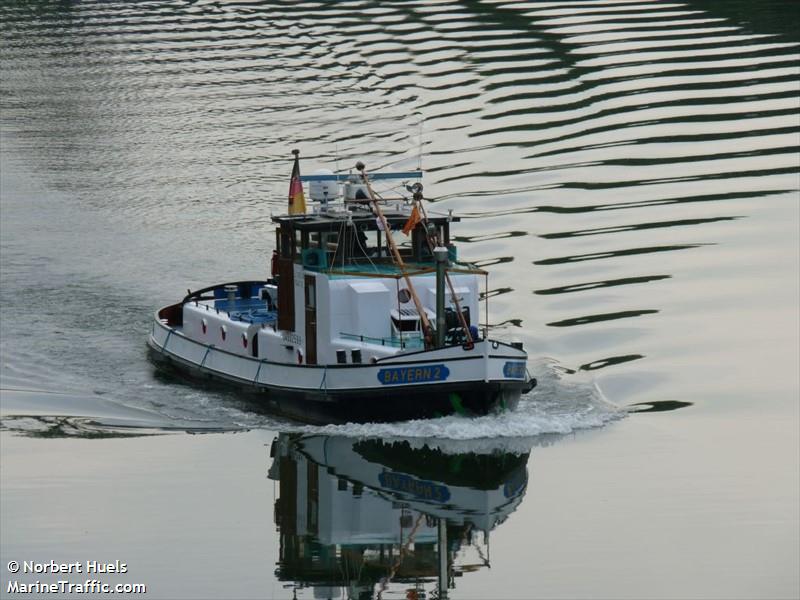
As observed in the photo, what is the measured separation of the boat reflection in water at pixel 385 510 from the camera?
2488 cm

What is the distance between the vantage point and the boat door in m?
33.1

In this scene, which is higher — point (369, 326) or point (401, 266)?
point (401, 266)

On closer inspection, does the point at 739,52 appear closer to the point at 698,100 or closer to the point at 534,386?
the point at 698,100

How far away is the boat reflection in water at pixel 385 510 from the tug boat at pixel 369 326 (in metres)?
1.04

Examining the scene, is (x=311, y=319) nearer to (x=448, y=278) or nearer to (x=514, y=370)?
(x=448, y=278)

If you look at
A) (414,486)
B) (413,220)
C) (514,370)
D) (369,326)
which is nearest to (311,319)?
(369,326)

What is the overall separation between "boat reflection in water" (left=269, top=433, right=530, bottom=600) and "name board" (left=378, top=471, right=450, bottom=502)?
0.06ft

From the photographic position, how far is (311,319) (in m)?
33.3

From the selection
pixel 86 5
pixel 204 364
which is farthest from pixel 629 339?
pixel 86 5

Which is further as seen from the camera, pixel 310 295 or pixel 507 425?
pixel 310 295

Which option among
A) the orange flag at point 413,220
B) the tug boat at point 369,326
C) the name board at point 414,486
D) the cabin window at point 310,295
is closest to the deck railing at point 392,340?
the tug boat at point 369,326

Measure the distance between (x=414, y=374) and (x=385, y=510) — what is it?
3796 millimetres

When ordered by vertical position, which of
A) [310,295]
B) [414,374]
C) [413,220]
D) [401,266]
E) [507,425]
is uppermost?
[413,220]

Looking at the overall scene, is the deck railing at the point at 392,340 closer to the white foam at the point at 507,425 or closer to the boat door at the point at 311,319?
the boat door at the point at 311,319
